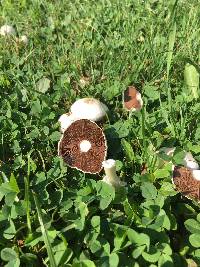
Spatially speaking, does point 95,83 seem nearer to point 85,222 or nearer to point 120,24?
point 120,24

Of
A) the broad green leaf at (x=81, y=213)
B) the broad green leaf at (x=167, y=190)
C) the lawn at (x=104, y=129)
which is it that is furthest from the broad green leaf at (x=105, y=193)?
the broad green leaf at (x=167, y=190)

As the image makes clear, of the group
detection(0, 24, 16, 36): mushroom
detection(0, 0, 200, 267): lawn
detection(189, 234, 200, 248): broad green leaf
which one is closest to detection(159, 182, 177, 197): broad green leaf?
detection(0, 0, 200, 267): lawn

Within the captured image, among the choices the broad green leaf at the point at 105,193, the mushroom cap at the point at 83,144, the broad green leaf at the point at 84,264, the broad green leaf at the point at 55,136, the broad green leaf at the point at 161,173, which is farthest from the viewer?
the broad green leaf at the point at 55,136

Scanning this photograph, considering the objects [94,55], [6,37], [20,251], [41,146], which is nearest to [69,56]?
[94,55]

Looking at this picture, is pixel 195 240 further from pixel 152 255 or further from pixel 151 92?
pixel 151 92

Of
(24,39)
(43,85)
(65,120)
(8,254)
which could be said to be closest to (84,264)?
(8,254)

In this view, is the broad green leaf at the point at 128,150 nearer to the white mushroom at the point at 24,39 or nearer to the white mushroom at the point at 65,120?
the white mushroom at the point at 65,120

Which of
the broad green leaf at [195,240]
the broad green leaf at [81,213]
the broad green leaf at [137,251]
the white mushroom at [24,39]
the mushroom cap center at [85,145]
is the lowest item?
the broad green leaf at [195,240]
